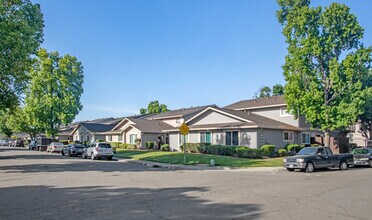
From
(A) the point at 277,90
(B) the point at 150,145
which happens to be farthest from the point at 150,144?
(A) the point at 277,90

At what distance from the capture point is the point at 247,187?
13.9 m

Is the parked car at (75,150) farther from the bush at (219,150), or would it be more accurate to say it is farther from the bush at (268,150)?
the bush at (268,150)

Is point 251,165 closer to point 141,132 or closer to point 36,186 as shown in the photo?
point 36,186

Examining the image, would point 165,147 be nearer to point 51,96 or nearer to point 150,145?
point 150,145

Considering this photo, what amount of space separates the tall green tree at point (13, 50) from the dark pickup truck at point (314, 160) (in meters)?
19.3

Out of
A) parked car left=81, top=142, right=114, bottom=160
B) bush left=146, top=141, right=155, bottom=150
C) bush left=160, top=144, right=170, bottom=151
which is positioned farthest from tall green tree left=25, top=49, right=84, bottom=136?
parked car left=81, top=142, right=114, bottom=160

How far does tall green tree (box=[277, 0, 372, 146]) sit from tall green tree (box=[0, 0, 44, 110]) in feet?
81.1

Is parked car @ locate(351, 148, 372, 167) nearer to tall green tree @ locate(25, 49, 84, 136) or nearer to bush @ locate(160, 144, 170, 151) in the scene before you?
bush @ locate(160, 144, 170, 151)

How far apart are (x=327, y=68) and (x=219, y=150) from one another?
14.4m

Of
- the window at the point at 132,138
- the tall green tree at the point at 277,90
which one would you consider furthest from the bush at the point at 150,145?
the tall green tree at the point at 277,90

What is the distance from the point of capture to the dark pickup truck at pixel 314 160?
22434 millimetres

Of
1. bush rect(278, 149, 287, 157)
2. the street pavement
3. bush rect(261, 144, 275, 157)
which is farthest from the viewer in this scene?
bush rect(278, 149, 287, 157)

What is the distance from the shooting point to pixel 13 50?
2286 centimetres

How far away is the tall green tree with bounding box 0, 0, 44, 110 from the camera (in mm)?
22828
